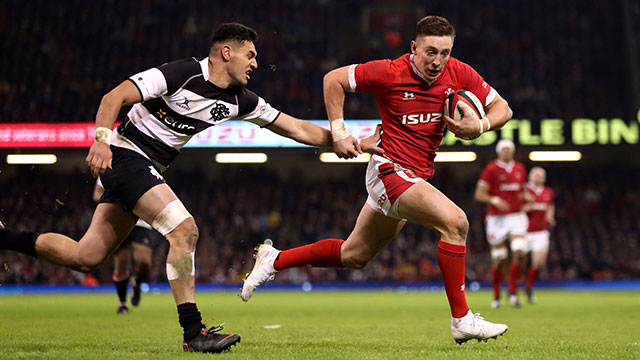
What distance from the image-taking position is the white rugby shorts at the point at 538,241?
14.1 metres

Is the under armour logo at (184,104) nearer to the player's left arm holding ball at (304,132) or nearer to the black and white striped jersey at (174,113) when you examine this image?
the black and white striped jersey at (174,113)

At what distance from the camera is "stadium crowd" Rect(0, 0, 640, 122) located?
896 inches

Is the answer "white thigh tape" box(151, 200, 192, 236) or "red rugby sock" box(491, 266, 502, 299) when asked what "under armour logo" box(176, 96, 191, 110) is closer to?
"white thigh tape" box(151, 200, 192, 236)

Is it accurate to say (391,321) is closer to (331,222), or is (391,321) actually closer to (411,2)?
(331,222)

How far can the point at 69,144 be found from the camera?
834 inches

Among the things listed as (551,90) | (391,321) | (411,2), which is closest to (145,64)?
(411,2)

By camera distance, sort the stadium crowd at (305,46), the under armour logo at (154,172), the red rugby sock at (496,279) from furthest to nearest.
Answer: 1. the stadium crowd at (305,46)
2. the red rugby sock at (496,279)
3. the under armour logo at (154,172)

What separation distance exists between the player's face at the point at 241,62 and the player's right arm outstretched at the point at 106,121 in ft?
2.42

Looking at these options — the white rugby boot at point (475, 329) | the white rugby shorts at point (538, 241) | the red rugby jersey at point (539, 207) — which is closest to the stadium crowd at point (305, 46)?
the red rugby jersey at point (539, 207)

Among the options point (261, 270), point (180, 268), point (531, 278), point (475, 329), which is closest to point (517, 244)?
point (531, 278)

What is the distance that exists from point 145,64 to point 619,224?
1591 cm

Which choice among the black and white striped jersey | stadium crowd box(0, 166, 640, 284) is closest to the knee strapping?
the black and white striped jersey

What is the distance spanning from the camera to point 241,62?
5.59 m

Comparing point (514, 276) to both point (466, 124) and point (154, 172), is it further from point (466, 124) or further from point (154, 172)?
point (154, 172)
